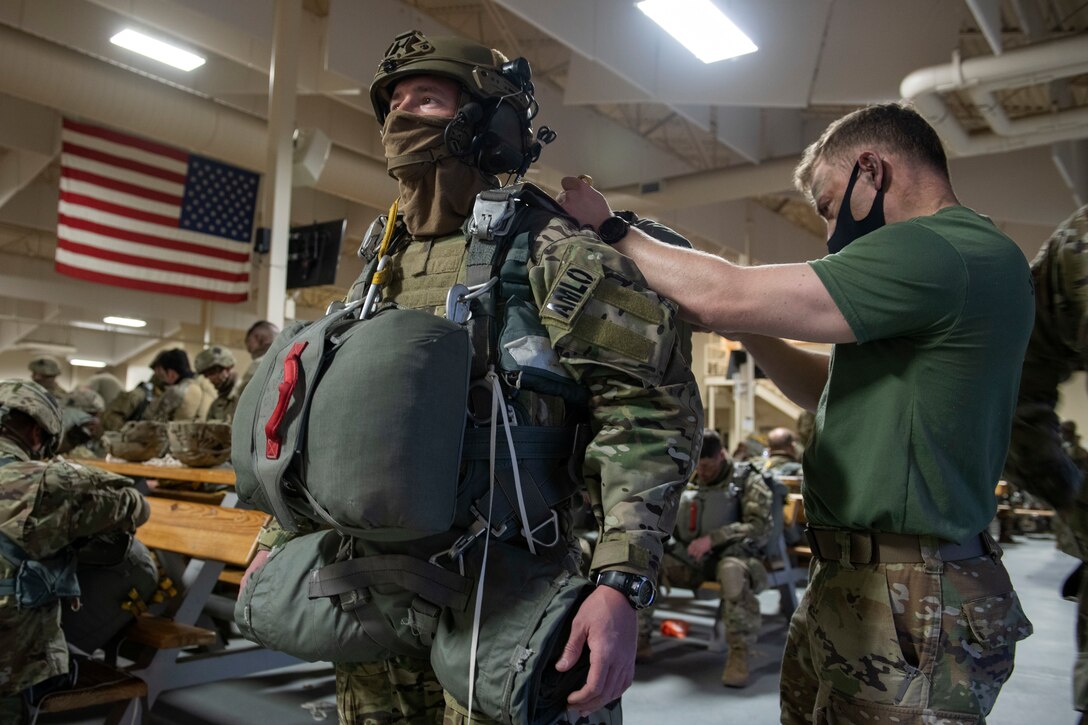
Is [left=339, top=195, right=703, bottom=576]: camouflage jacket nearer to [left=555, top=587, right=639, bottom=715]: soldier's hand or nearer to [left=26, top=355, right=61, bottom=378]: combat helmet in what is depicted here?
[left=555, top=587, right=639, bottom=715]: soldier's hand

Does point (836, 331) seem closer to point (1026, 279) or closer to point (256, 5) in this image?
point (1026, 279)

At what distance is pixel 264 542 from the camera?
1616 mm

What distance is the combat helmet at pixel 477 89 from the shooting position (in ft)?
5.00

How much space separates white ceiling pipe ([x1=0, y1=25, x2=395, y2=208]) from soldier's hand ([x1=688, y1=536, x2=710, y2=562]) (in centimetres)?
642

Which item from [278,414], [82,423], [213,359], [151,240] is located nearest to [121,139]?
[151,240]

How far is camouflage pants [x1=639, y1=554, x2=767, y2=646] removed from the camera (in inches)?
170

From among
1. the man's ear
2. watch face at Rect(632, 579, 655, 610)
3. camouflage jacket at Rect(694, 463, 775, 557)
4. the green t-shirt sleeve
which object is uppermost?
the man's ear

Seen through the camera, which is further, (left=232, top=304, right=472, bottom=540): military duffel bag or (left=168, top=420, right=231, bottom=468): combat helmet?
(left=168, top=420, right=231, bottom=468): combat helmet

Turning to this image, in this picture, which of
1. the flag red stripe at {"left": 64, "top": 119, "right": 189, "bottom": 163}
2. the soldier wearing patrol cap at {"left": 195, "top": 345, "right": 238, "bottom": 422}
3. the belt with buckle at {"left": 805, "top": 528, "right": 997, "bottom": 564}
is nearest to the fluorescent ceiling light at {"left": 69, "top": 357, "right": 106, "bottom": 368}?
the flag red stripe at {"left": 64, "top": 119, "right": 189, "bottom": 163}

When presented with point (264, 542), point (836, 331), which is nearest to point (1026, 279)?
point (836, 331)

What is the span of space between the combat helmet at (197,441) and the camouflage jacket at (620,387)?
3.36 m

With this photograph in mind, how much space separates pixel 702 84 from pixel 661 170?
4.73 meters

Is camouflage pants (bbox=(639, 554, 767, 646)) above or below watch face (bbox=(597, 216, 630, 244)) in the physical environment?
below

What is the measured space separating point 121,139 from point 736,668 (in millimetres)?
7153
